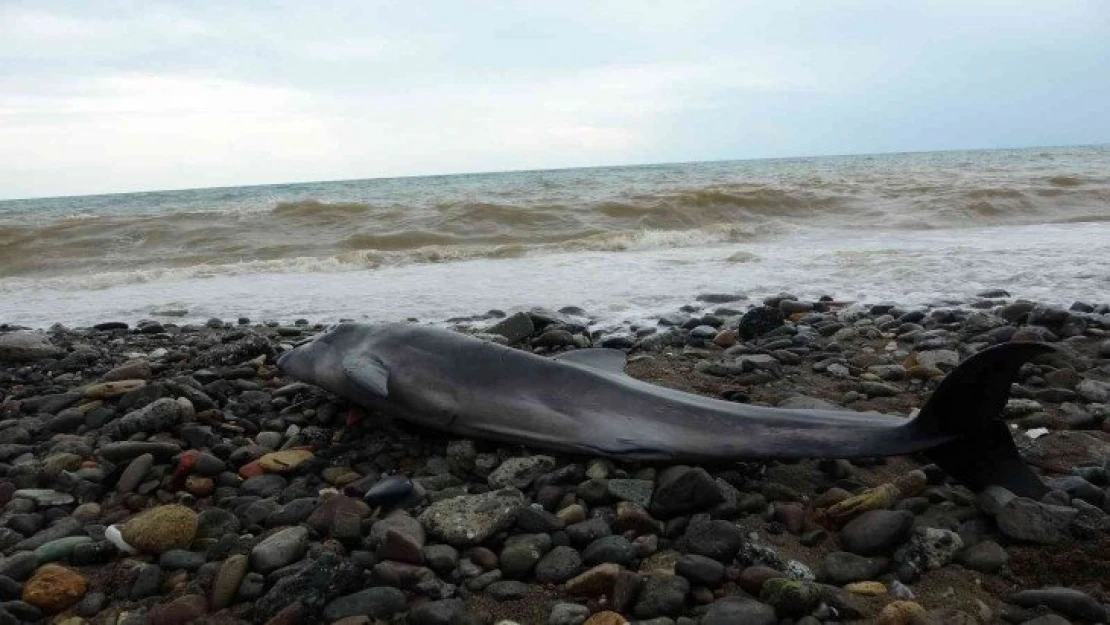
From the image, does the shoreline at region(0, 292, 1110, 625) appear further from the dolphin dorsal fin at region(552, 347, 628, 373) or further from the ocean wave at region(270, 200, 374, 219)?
the ocean wave at region(270, 200, 374, 219)

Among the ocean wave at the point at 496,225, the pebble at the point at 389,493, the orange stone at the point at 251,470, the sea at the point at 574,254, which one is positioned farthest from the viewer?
the ocean wave at the point at 496,225

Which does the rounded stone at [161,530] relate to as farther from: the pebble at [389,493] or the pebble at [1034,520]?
the pebble at [1034,520]

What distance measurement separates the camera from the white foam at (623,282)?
8.65m

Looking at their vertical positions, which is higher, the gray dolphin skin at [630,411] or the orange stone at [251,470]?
the gray dolphin skin at [630,411]

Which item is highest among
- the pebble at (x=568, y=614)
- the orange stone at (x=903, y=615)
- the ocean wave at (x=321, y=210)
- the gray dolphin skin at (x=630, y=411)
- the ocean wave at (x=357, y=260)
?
the ocean wave at (x=321, y=210)

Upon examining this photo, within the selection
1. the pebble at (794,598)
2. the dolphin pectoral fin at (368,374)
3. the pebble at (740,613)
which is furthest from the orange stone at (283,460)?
the pebble at (794,598)

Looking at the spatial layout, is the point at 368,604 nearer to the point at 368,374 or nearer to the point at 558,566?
the point at 558,566

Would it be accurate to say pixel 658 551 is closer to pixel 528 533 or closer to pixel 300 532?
pixel 528 533

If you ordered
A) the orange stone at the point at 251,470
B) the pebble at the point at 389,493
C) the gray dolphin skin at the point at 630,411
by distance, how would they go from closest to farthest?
the gray dolphin skin at the point at 630,411 → the pebble at the point at 389,493 → the orange stone at the point at 251,470

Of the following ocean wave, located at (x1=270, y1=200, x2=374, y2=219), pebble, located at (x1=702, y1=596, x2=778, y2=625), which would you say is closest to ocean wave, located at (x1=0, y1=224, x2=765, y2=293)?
ocean wave, located at (x1=270, y1=200, x2=374, y2=219)

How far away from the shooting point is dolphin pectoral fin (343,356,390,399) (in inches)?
165

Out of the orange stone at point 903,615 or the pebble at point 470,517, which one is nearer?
the orange stone at point 903,615

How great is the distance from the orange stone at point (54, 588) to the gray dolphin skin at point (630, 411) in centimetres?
151

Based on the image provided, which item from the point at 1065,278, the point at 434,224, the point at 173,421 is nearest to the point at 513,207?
the point at 434,224
